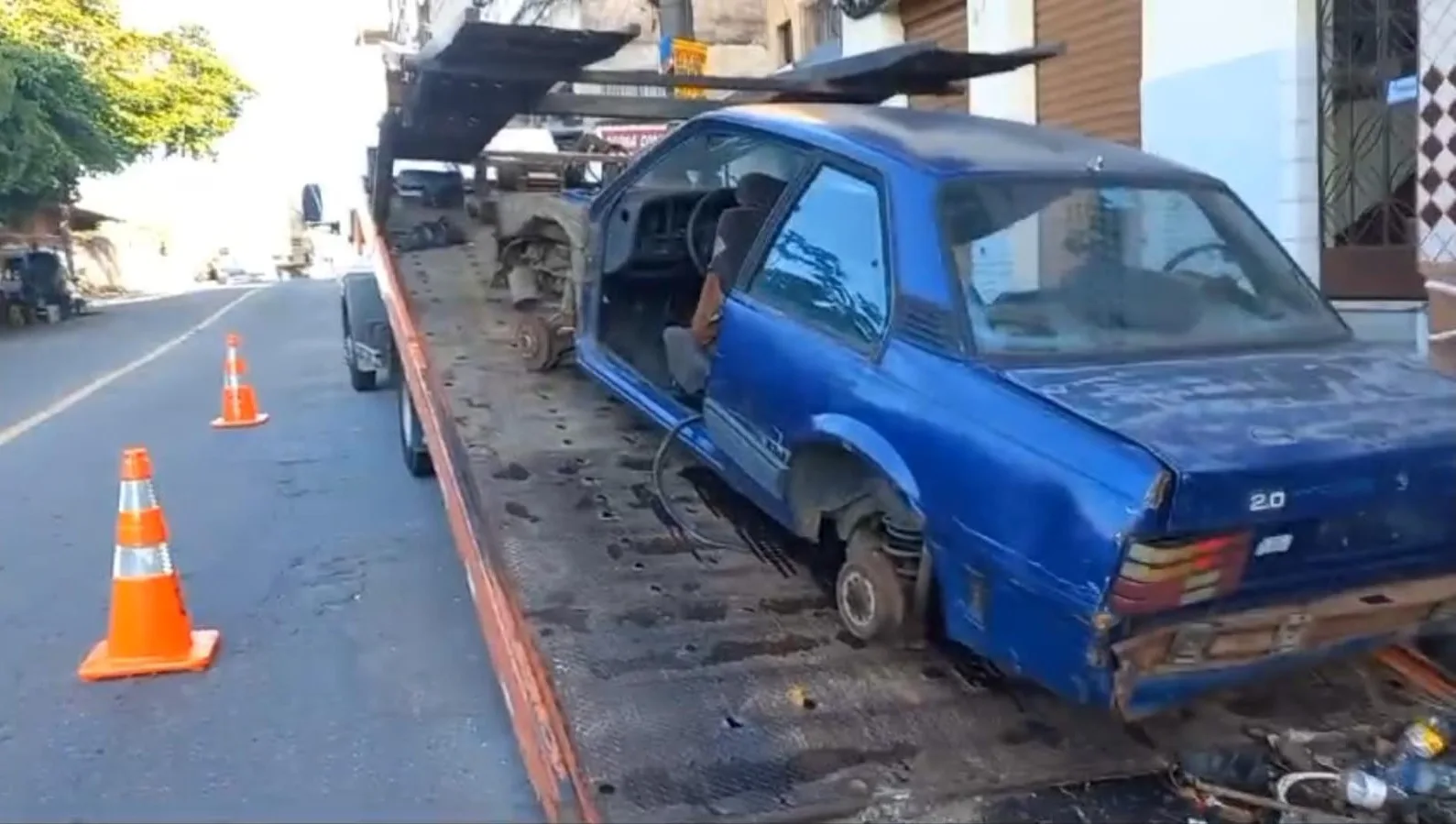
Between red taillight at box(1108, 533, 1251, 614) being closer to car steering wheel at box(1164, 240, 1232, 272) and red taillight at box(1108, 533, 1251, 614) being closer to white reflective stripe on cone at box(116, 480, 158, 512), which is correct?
car steering wheel at box(1164, 240, 1232, 272)

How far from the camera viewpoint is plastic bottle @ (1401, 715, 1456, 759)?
381 cm

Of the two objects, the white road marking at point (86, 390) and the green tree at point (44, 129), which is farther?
the green tree at point (44, 129)

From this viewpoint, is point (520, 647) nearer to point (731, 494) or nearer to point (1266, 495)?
point (731, 494)

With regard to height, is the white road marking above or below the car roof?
below

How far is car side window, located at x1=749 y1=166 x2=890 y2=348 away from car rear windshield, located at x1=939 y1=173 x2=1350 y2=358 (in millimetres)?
273

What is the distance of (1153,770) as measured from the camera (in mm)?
3852

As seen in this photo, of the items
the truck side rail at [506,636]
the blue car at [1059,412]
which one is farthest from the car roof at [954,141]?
the truck side rail at [506,636]

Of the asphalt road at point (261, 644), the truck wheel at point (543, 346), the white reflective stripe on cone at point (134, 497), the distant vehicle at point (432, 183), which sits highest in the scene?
the distant vehicle at point (432, 183)

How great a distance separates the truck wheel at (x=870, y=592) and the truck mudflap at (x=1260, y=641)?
2.55ft

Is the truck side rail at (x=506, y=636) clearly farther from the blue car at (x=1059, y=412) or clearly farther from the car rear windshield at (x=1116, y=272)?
the car rear windshield at (x=1116, y=272)

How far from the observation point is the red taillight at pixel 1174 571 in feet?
10.7

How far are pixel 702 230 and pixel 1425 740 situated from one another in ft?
11.7

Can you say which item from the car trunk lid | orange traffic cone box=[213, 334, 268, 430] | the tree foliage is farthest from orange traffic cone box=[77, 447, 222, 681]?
the tree foliage

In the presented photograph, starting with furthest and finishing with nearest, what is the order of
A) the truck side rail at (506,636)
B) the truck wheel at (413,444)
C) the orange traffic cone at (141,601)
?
the truck wheel at (413,444)
the orange traffic cone at (141,601)
the truck side rail at (506,636)
